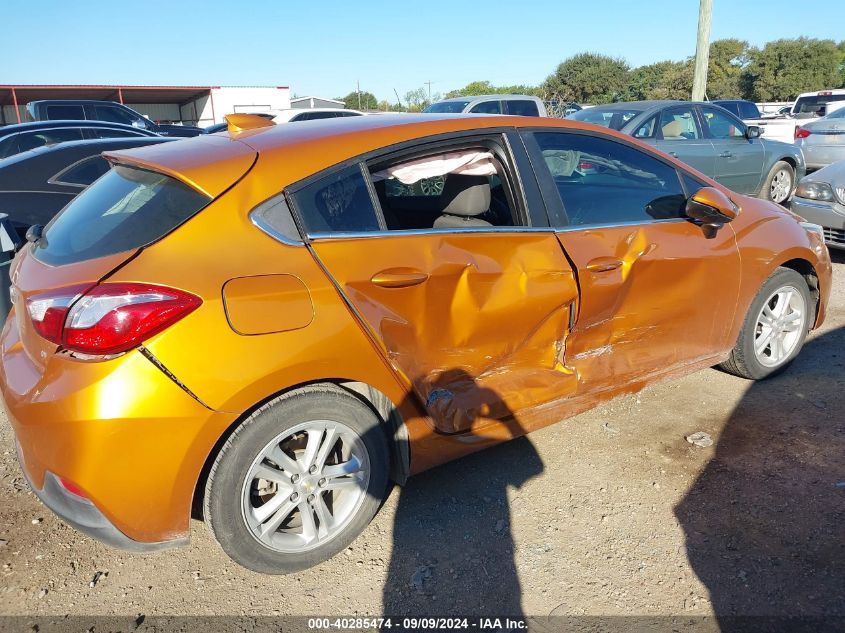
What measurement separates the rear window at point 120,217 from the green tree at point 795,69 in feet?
151

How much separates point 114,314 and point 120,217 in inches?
21.0

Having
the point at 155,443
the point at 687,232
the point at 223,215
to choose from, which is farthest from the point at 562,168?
the point at 155,443

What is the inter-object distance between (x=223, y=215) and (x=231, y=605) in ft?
4.66

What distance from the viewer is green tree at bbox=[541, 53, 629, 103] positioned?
149 feet

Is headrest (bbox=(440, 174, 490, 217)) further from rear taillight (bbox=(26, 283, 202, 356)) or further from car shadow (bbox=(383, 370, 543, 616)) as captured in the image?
rear taillight (bbox=(26, 283, 202, 356))

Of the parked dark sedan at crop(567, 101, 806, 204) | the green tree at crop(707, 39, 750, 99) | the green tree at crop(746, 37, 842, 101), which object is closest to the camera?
the parked dark sedan at crop(567, 101, 806, 204)

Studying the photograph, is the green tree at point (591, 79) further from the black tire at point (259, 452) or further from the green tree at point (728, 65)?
the black tire at point (259, 452)

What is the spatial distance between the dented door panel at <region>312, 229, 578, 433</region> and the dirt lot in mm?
450

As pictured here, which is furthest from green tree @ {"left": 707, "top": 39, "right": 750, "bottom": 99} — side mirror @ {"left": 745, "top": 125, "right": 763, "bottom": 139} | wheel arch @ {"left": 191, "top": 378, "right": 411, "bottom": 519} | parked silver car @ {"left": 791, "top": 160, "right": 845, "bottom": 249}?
wheel arch @ {"left": 191, "top": 378, "right": 411, "bottom": 519}

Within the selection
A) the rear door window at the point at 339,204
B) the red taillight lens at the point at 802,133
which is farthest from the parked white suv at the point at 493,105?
the rear door window at the point at 339,204

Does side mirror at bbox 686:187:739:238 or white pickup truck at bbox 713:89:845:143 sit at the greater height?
side mirror at bbox 686:187:739:238

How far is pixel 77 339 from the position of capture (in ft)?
6.64

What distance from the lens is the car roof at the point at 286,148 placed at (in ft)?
7.68

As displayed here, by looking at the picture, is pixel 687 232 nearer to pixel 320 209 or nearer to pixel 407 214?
pixel 407 214
